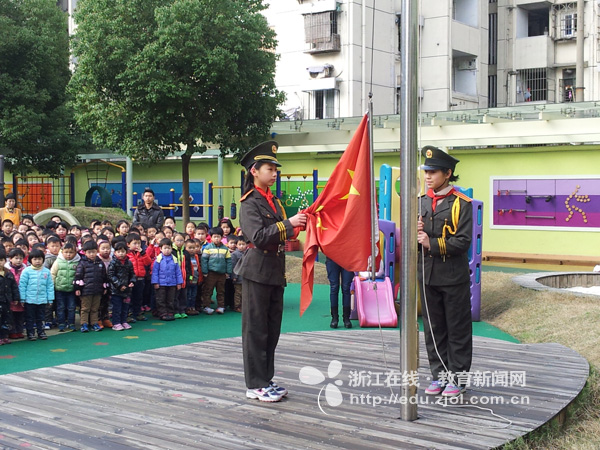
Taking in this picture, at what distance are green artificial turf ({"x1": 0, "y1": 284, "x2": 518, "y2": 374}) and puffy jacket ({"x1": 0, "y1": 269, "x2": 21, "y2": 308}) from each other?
0.53 m

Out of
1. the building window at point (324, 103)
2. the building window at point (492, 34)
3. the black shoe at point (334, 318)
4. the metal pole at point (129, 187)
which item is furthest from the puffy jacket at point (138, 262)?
the building window at point (492, 34)

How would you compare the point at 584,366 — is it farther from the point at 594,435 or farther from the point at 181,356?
the point at 181,356

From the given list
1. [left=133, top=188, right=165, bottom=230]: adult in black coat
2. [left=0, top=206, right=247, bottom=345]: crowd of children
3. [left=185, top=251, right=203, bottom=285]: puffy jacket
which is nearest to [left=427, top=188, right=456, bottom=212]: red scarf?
[left=0, top=206, right=247, bottom=345]: crowd of children

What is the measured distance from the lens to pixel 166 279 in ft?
35.2

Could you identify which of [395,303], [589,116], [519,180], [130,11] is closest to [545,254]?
[519,180]

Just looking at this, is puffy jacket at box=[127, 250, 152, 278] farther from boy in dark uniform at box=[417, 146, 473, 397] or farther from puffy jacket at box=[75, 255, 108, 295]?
boy in dark uniform at box=[417, 146, 473, 397]

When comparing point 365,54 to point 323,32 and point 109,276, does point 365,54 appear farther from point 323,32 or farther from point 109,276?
point 109,276

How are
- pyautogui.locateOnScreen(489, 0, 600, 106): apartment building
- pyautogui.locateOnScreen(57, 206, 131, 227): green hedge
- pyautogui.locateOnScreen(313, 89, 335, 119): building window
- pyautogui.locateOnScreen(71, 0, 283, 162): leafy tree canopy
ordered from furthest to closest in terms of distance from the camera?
1. pyautogui.locateOnScreen(489, 0, 600, 106): apartment building
2. pyautogui.locateOnScreen(313, 89, 335, 119): building window
3. pyautogui.locateOnScreen(71, 0, 283, 162): leafy tree canopy
4. pyautogui.locateOnScreen(57, 206, 131, 227): green hedge

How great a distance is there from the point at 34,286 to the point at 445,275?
212 inches

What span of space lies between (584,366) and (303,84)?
25.1 meters

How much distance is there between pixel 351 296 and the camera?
1047cm

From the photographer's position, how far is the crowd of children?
29.8 ft

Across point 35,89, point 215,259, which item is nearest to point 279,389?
point 215,259

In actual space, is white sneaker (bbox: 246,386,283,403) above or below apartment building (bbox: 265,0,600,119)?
below
